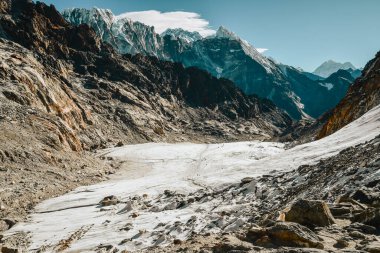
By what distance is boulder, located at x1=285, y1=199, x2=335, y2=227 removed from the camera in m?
12.4

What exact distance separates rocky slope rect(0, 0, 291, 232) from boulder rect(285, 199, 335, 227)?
20.5 m

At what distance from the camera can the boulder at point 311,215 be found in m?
12.4

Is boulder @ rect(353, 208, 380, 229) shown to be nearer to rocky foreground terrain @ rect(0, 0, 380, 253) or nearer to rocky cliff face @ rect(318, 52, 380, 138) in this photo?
rocky foreground terrain @ rect(0, 0, 380, 253)

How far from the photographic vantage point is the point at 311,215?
41.0 ft

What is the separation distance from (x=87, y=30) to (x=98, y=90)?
45.6m

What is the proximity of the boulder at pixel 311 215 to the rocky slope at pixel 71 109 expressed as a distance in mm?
20511

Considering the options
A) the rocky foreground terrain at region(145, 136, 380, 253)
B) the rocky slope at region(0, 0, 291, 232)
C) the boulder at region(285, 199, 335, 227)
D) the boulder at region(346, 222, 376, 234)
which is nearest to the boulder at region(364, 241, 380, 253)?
the rocky foreground terrain at region(145, 136, 380, 253)

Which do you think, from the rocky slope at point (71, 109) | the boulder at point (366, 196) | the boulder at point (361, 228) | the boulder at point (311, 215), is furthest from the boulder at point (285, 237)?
the rocky slope at point (71, 109)

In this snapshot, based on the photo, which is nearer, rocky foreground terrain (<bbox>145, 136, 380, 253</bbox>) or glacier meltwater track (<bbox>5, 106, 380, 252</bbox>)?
rocky foreground terrain (<bbox>145, 136, 380, 253</bbox>)

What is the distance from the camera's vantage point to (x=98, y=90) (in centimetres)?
13075

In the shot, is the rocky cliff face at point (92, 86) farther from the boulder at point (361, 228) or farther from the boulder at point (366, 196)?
the boulder at point (361, 228)

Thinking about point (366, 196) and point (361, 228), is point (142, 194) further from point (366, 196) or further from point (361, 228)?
point (361, 228)

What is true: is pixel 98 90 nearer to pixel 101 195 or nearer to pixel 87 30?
pixel 87 30

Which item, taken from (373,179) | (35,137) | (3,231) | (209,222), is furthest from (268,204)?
(35,137)
